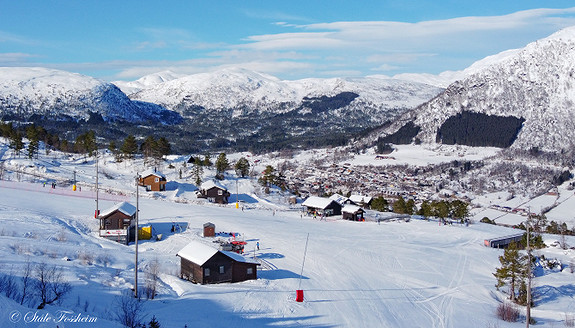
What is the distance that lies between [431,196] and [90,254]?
4001 inches

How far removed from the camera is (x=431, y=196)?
396ft

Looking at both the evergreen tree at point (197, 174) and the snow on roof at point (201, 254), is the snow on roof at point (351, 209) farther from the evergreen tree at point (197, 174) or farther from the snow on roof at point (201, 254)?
the snow on roof at point (201, 254)

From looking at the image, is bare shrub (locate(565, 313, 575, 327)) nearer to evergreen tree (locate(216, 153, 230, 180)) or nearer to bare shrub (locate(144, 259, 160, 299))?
bare shrub (locate(144, 259, 160, 299))

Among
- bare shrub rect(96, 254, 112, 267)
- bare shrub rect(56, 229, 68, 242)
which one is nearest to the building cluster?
bare shrub rect(56, 229, 68, 242)

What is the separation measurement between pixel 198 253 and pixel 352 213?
32.5 metres

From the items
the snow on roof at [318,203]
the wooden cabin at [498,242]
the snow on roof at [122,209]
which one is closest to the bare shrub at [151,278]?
the snow on roof at [122,209]

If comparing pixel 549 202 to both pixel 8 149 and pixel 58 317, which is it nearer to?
pixel 8 149

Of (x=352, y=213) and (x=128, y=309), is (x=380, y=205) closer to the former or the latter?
(x=352, y=213)

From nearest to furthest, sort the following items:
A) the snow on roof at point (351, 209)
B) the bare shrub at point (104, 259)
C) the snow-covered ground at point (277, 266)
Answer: the snow-covered ground at point (277, 266) → the bare shrub at point (104, 259) → the snow on roof at point (351, 209)

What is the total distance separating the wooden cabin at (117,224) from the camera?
40.8 m

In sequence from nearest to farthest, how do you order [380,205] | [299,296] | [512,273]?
[299,296] → [512,273] → [380,205]

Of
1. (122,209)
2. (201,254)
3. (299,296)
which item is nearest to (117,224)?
(122,209)

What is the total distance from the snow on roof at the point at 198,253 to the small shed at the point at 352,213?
31377 millimetres

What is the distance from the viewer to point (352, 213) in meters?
60.4
